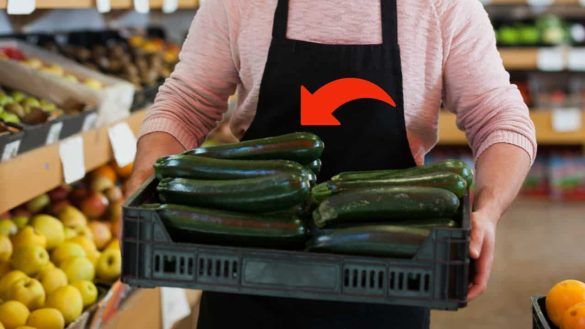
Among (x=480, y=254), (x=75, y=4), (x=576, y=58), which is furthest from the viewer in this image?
(x=576, y=58)

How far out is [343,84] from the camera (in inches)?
82.7

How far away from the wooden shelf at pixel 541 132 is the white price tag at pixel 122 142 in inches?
141

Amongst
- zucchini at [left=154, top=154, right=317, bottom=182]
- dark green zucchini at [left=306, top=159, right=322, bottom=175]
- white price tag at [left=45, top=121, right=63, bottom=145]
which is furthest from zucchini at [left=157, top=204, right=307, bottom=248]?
white price tag at [left=45, top=121, right=63, bottom=145]

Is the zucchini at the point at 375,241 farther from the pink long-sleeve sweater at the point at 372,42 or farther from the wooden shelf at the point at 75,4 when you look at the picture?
the wooden shelf at the point at 75,4

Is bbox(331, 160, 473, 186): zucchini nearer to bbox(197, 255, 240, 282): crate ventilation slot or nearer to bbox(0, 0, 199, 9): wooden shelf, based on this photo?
bbox(197, 255, 240, 282): crate ventilation slot

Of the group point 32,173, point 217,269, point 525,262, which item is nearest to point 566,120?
point 525,262

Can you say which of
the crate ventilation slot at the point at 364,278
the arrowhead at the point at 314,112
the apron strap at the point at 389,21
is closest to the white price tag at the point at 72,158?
the arrowhead at the point at 314,112

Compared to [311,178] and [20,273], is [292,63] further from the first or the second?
[20,273]

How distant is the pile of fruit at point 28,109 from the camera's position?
9.59 feet

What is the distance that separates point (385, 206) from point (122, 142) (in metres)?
1.99

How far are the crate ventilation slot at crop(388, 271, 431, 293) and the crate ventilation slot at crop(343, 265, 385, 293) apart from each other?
2 cm

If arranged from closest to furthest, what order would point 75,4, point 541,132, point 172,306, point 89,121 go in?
point 75,4 → point 89,121 → point 172,306 → point 541,132

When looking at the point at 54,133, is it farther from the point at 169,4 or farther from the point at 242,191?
the point at 242,191

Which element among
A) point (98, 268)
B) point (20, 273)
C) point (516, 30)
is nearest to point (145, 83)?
point (98, 268)
